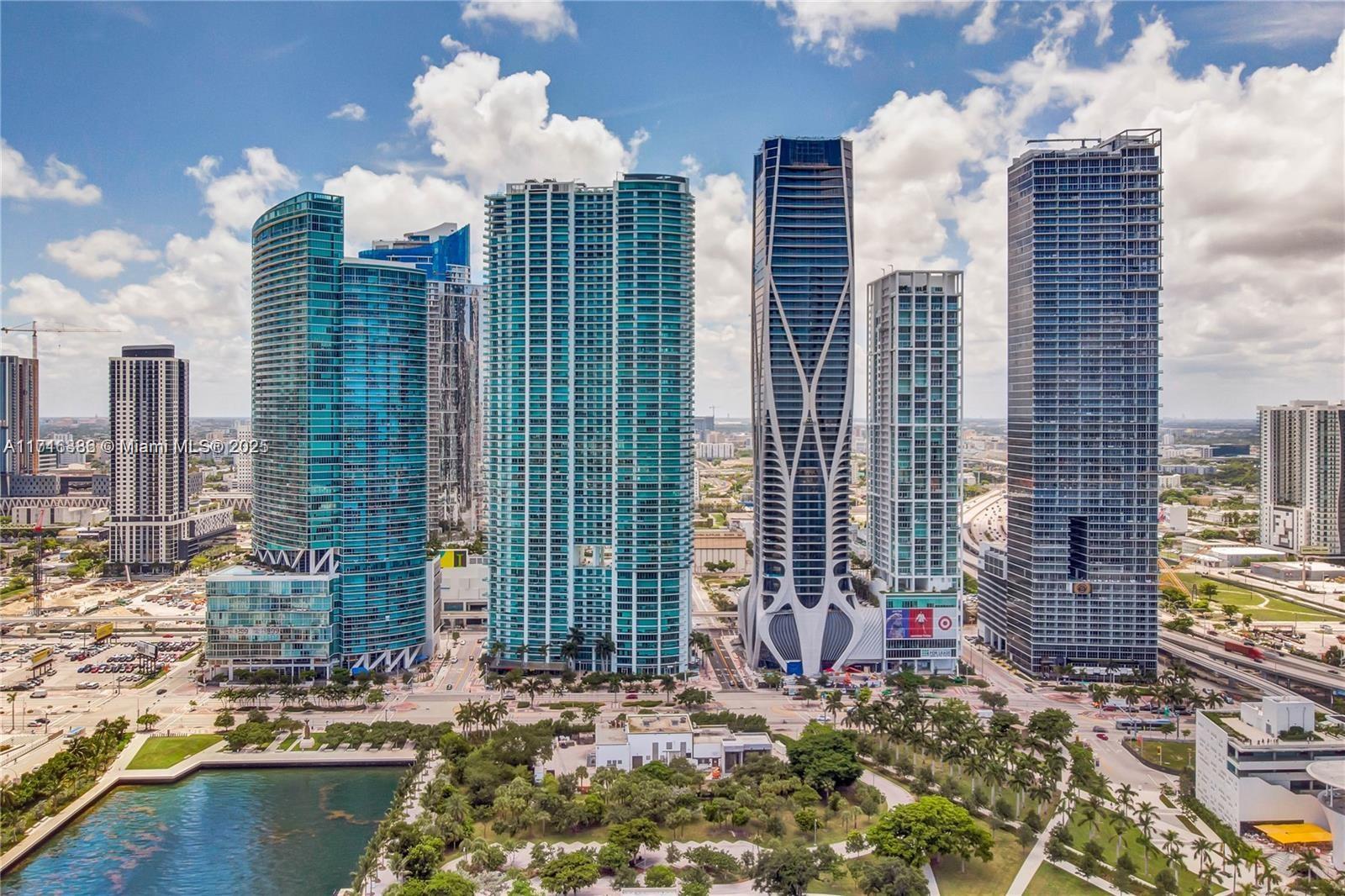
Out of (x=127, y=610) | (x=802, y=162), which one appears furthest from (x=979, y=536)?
(x=127, y=610)

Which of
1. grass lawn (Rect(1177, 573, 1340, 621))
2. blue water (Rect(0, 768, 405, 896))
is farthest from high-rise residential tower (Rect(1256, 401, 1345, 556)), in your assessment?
blue water (Rect(0, 768, 405, 896))

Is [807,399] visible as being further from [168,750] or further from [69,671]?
[69,671]

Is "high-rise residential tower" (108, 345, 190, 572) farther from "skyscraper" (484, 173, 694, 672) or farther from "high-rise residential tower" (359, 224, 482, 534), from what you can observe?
A: "skyscraper" (484, 173, 694, 672)

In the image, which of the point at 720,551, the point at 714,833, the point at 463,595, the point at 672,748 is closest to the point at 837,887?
the point at 714,833

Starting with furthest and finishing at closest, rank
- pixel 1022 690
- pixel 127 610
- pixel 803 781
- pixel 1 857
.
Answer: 1. pixel 127 610
2. pixel 1022 690
3. pixel 803 781
4. pixel 1 857

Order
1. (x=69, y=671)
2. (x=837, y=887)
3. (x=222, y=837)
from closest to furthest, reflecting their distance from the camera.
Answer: (x=837, y=887) → (x=222, y=837) → (x=69, y=671)

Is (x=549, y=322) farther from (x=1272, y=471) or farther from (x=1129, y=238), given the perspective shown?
(x=1272, y=471)
